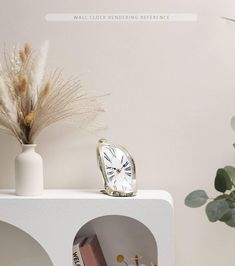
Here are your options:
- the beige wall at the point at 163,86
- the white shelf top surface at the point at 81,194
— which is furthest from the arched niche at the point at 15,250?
the beige wall at the point at 163,86

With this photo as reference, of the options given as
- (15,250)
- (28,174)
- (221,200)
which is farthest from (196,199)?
(15,250)

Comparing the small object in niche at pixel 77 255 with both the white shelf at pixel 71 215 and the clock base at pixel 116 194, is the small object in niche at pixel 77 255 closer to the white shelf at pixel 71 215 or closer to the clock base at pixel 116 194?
the white shelf at pixel 71 215

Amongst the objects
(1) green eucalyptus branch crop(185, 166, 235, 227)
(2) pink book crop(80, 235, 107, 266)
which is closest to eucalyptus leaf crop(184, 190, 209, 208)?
(1) green eucalyptus branch crop(185, 166, 235, 227)

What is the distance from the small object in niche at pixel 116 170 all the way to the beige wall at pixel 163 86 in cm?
15

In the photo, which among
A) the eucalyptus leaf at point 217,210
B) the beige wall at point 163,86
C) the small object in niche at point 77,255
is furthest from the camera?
the beige wall at point 163,86

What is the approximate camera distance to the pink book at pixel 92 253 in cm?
170

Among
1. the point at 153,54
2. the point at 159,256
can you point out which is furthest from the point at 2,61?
the point at 159,256

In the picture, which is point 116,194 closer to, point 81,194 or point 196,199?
point 81,194

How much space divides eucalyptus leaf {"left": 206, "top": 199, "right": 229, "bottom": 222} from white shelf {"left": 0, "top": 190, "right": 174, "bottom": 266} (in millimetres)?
116

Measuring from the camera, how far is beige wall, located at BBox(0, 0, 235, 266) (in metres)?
1.79

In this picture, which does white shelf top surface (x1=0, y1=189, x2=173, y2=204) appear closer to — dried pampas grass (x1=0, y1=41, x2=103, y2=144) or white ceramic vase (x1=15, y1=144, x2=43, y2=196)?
white ceramic vase (x1=15, y1=144, x2=43, y2=196)

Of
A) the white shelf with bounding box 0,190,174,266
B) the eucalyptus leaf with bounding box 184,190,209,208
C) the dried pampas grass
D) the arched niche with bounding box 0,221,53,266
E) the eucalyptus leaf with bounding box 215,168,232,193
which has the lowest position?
the arched niche with bounding box 0,221,53,266

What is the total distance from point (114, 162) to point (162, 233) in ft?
0.87

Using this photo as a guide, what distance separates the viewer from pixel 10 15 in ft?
5.97
